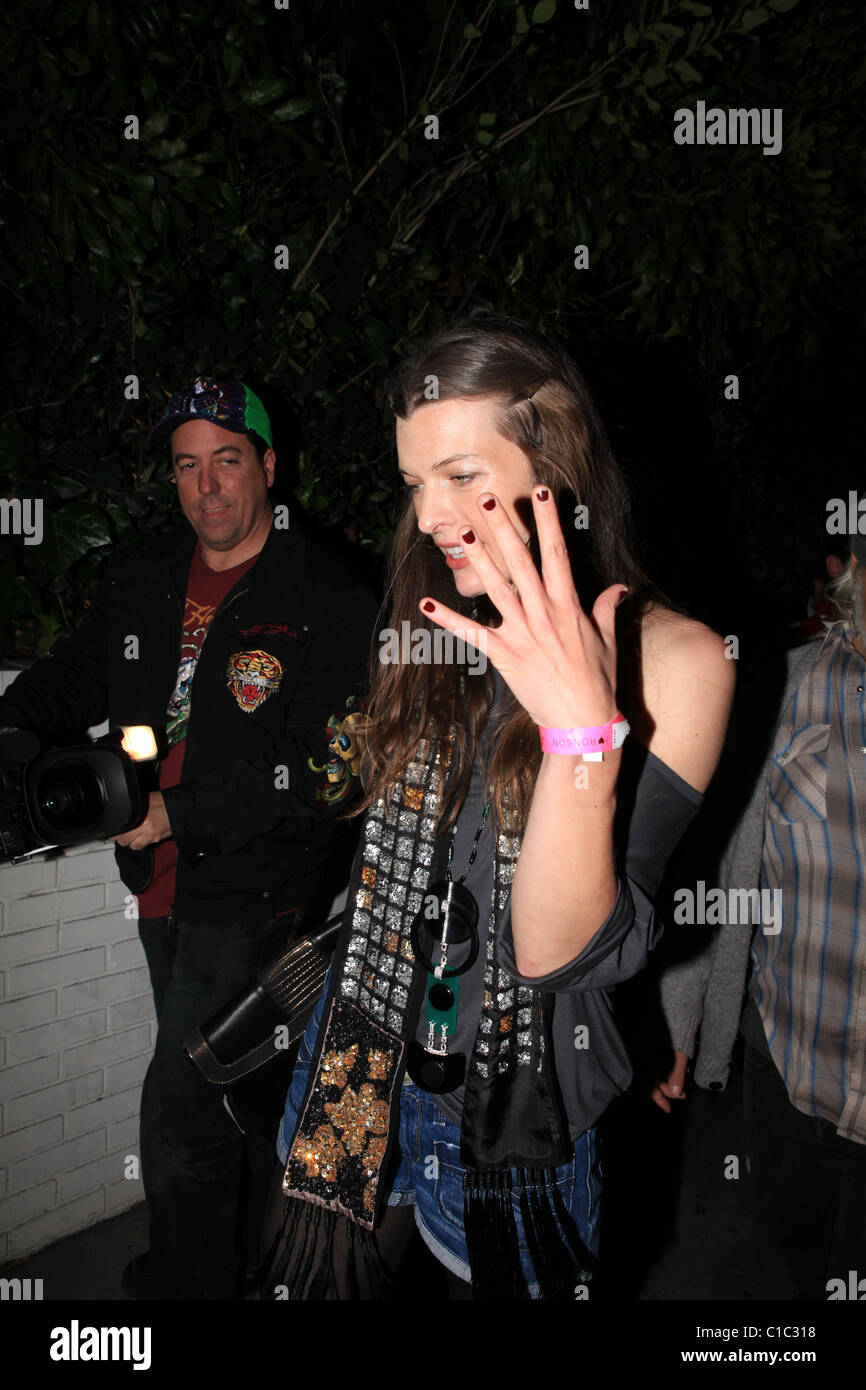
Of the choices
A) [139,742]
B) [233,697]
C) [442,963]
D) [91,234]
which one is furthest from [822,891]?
[91,234]

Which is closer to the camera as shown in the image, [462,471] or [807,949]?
[462,471]

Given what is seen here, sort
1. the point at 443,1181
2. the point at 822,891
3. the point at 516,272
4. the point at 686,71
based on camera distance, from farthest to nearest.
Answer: the point at 516,272 → the point at 686,71 → the point at 822,891 → the point at 443,1181

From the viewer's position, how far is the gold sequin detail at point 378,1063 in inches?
59.7

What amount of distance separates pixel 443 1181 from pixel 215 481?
2063mm

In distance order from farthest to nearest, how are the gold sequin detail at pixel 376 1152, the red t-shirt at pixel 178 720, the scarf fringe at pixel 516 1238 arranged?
the red t-shirt at pixel 178 720 → the gold sequin detail at pixel 376 1152 → the scarf fringe at pixel 516 1238

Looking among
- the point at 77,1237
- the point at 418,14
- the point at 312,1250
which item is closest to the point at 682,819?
the point at 312,1250

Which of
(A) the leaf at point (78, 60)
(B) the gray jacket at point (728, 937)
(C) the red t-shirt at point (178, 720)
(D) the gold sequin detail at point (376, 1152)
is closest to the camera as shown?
(D) the gold sequin detail at point (376, 1152)

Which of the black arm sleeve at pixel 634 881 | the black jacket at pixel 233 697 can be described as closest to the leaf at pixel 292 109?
the black jacket at pixel 233 697

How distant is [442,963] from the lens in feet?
4.95

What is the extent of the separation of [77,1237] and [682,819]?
275 cm

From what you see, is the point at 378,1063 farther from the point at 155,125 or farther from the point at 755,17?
the point at 755,17

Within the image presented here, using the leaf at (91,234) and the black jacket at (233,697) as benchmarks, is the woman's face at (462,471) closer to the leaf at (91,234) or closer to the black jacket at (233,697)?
the black jacket at (233,697)

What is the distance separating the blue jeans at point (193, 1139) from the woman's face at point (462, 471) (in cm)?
148

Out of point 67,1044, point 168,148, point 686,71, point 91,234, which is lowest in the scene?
point 67,1044
